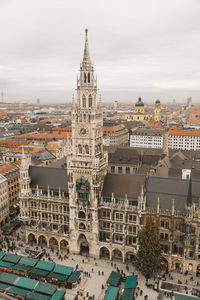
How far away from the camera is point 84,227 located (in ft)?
258

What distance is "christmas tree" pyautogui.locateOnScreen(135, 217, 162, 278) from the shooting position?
66.3 m

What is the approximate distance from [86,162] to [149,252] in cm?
2703

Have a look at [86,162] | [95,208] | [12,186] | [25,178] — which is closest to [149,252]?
[95,208]

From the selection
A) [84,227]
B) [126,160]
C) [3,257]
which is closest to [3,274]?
[3,257]

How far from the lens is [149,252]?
6631cm

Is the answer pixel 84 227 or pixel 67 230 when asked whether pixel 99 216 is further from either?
pixel 67 230

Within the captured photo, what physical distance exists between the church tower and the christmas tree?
47.6 feet

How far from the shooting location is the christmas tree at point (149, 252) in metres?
66.3

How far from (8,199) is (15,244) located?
22443 millimetres

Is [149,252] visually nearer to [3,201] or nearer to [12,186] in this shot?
[3,201]

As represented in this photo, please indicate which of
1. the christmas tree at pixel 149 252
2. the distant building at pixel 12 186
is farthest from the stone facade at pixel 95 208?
the distant building at pixel 12 186

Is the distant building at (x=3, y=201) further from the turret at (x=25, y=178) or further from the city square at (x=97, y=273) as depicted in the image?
the turret at (x=25, y=178)

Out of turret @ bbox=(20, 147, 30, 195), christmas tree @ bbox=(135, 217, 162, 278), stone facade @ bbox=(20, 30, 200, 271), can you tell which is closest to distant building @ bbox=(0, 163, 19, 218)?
turret @ bbox=(20, 147, 30, 195)

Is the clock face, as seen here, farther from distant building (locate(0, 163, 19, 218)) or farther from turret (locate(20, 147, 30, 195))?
distant building (locate(0, 163, 19, 218))
